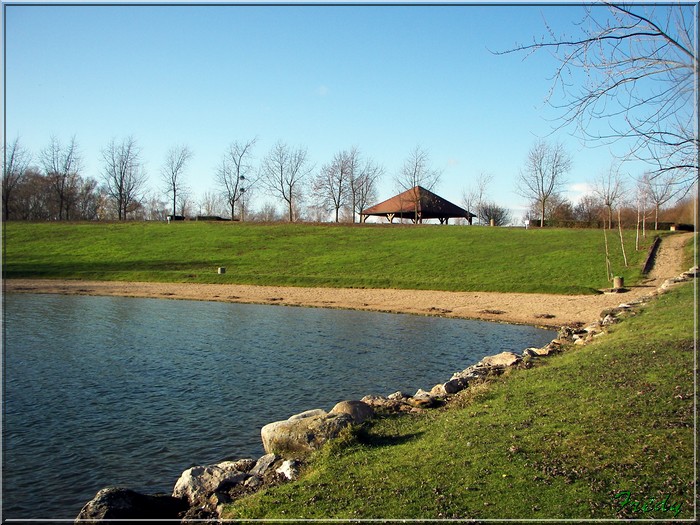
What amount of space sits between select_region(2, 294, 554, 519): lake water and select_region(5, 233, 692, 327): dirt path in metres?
2.79

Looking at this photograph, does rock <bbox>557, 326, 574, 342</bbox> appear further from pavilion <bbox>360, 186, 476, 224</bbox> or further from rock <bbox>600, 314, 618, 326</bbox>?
pavilion <bbox>360, 186, 476, 224</bbox>

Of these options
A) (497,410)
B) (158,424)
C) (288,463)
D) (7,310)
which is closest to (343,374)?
(158,424)

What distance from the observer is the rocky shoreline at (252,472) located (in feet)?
21.6

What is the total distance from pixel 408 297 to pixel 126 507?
87.1 ft

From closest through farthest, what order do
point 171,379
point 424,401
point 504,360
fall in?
point 424,401
point 171,379
point 504,360

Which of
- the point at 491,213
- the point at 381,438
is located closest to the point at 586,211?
the point at 491,213

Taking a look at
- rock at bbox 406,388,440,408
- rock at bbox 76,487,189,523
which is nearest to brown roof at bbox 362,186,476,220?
rock at bbox 406,388,440,408

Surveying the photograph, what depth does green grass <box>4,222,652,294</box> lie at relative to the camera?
3769 cm

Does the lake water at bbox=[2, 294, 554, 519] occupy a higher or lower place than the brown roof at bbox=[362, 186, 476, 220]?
lower

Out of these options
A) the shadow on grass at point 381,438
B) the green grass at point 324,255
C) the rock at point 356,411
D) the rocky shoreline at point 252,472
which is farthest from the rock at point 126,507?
the green grass at point 324,255

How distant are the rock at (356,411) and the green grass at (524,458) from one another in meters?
0.22

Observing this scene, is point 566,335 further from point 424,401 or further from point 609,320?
point 424,401

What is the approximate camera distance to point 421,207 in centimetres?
7144

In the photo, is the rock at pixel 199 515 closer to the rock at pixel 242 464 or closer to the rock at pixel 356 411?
the rock at pixel 242 464
